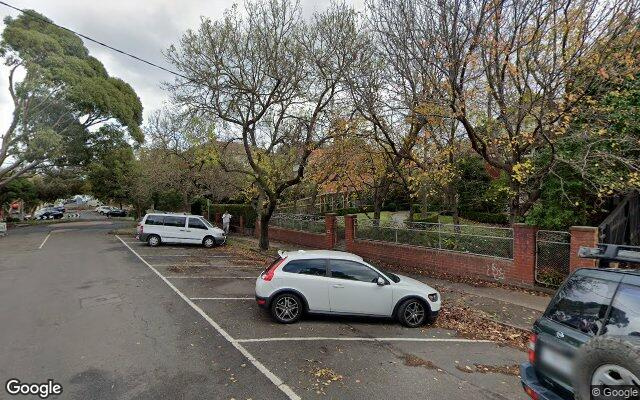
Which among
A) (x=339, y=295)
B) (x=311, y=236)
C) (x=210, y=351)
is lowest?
(x=210, y=351)

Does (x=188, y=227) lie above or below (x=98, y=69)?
below

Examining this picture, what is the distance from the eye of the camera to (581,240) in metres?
10.1

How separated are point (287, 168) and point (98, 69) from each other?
73.7 feet

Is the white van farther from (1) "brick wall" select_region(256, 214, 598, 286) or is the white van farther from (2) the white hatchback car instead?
(2) the white hatchback car

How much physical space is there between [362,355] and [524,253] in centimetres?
734

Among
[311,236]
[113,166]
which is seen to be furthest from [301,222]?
[113,166]

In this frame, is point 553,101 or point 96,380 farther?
point 553,101

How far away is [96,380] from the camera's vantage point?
5.35 metres

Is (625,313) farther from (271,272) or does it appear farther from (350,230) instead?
(350,230)

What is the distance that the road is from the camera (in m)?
5.29

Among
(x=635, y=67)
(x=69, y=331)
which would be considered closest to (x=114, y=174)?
(x=69, y=331)

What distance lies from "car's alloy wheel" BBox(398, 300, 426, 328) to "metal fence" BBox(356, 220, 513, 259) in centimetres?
518

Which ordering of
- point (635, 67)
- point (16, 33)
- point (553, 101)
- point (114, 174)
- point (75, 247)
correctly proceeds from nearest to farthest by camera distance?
point (635, 67) < point (553, 101) < point (75, 247) < point (16, 33) < point (114, 174)

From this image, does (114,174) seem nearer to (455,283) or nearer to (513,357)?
(455,283)
